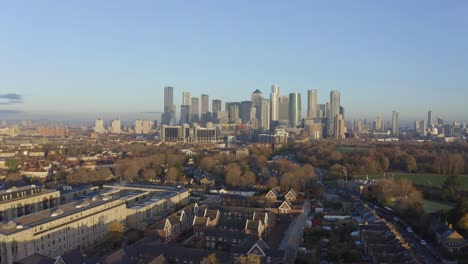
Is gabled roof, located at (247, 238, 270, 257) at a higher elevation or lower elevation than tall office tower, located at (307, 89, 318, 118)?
lower

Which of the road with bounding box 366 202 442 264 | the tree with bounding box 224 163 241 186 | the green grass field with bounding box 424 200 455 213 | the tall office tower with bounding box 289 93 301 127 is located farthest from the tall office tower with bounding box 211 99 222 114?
the road with bounding box 366 202 442 264

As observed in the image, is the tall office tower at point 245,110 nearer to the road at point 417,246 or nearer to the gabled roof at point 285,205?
the gabled roof at point 285,205

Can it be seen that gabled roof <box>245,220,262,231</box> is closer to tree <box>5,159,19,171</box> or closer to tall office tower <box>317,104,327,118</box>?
tree <box>5,159,19,171</box>

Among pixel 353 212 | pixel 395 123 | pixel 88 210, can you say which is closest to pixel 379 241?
pixel 353 212

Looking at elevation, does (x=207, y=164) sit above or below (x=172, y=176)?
above

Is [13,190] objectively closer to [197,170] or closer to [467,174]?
[197,170]

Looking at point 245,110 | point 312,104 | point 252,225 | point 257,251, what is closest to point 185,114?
point 245,110

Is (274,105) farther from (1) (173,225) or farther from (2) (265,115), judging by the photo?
(1) (173,225)
